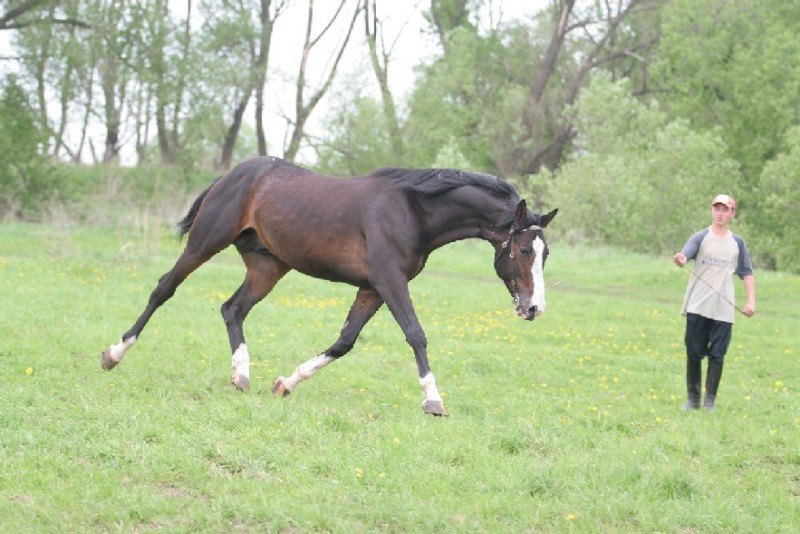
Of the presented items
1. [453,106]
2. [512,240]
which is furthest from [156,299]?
[453,106]

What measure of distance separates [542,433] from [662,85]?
41.9m

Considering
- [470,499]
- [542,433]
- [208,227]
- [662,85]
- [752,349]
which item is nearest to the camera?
[470,499]

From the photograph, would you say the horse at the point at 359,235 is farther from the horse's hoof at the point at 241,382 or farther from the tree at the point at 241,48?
the tree at the point at 241,48

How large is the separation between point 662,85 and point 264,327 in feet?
122

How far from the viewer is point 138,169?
137 feet

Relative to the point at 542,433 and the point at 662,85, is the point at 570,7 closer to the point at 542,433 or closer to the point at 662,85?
the point at 662,85

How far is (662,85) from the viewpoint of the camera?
46812 millimetres

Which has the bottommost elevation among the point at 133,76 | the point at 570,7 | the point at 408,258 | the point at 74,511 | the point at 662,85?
the point at 74,511

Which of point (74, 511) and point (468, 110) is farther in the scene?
point (468, 110)

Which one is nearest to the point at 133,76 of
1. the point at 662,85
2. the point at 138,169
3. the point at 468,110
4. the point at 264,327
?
the point at 138,169

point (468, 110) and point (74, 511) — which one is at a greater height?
point (468, 110)

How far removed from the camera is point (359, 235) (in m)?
8.57

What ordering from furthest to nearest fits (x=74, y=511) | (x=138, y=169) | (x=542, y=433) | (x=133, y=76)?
1. (x=138, y=169)
2. (x=133, y=76)
3. (x=542, y=433)
4. (x=74, y=511)

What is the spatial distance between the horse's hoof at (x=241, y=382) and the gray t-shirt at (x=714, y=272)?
4.10 metres
